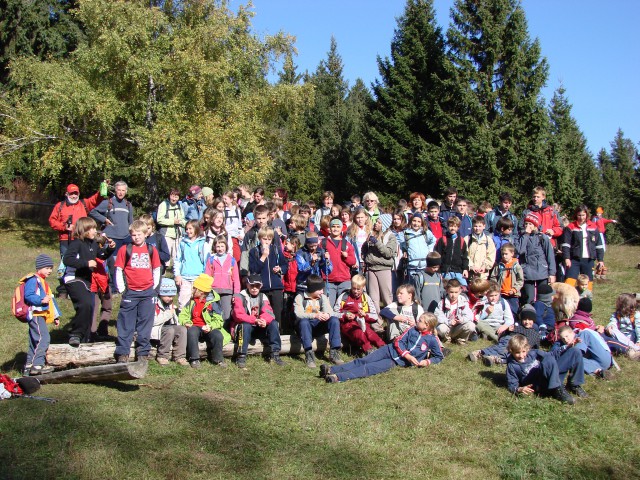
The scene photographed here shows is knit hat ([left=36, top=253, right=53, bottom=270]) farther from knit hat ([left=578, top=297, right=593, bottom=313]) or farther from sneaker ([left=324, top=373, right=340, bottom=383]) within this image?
knit hat ([left=578, top=297, right=593, bottom=313])

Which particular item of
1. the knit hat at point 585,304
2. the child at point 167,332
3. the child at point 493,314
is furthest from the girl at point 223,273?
the knit hat at point 585,304

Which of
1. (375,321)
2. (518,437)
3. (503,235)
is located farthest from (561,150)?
(518,437)

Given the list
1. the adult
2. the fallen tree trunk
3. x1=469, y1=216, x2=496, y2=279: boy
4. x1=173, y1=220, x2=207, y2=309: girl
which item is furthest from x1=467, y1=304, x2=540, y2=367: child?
x1=173, y1=220, x2=207, y2=309: girl

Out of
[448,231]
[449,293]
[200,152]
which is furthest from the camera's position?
[200,152]

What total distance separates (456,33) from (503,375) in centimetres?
2268

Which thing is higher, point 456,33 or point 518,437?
point 456,33

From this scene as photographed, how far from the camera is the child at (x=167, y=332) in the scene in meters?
8.52

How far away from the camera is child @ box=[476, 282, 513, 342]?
9836mm

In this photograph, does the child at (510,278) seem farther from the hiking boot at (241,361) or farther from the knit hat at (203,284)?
the knit hat at (203,284)

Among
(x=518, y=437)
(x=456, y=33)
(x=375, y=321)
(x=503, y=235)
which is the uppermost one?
(x=456, y=33)

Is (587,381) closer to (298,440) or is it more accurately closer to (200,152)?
(298,440)

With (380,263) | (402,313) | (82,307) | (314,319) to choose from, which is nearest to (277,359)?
(314,319)

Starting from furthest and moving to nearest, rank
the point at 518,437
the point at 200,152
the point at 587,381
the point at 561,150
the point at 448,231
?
the point at 561,150 < the point at 200,152 < the point at 448,231 < the point at 587,381 < the point at 518,437

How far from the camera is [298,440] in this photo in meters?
6.22
